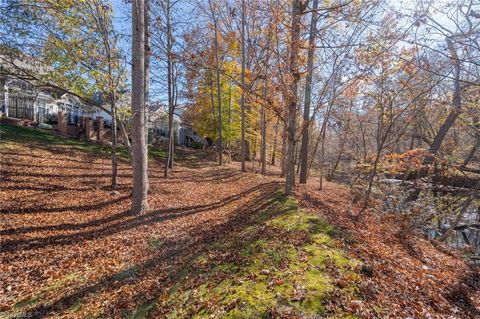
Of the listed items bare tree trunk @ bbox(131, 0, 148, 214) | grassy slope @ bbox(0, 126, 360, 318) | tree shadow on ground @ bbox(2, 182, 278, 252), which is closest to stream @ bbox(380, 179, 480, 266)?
grassy slope @ bbox(0, 126, 360, 318)

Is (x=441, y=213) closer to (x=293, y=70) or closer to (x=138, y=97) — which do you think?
(x=293, y=70)

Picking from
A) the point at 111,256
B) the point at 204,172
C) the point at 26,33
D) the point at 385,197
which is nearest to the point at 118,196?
the point at 111,256

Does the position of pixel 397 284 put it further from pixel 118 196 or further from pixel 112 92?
pixel 112 92

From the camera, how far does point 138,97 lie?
21.5 ft

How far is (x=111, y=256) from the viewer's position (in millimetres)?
4914

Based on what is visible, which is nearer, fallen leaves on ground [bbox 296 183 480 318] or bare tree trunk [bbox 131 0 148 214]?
fallen leaves on ground [bbox 296 183 480 318]

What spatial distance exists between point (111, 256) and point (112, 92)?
17.3ft

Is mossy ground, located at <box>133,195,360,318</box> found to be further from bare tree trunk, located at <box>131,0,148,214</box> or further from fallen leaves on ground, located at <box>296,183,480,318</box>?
bare tree trunk, located at <box>131,0,148,214</box>

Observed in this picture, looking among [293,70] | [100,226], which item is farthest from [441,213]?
[100,226]

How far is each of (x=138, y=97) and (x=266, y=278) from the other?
5.53 m

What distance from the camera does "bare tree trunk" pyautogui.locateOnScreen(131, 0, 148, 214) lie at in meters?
6.39

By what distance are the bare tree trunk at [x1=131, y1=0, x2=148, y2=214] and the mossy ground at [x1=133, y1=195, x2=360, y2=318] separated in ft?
10.4

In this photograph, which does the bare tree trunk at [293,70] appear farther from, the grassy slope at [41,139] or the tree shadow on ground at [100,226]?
the grassy slope at [41,139]

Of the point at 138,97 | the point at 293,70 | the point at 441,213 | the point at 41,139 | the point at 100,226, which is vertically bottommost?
the point at 100,226
